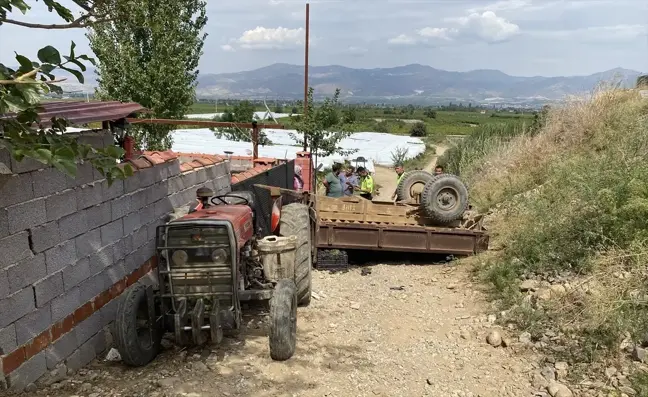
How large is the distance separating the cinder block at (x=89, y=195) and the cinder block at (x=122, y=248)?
0.55 m

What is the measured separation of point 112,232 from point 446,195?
18.8 ft

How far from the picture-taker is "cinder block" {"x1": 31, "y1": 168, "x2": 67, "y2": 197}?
12.4 ft

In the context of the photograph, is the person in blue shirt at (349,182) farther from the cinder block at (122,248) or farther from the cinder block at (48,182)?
the cinder block at (48,182)

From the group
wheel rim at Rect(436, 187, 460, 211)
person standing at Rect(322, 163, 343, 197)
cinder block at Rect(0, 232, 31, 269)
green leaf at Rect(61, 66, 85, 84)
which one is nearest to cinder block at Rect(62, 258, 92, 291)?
cinder block at Rect(0, 232, 31, 269)

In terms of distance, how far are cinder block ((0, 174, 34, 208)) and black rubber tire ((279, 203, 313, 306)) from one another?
276cm

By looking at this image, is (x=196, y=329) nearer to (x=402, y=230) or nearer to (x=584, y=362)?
(x=584, y=362)

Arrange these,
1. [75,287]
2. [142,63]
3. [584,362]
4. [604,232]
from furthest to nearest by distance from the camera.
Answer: [142,63] → [604,232] → [584,362] → [75,287]

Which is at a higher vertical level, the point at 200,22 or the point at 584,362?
the point at 200,22

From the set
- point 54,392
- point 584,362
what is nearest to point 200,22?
point 54,392

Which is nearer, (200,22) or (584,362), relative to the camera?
(584,362)

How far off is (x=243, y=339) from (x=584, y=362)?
3.28 meters

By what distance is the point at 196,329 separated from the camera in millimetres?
4246

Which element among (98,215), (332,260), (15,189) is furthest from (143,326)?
(332,260)

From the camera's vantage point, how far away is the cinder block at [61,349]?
391 centimetres
